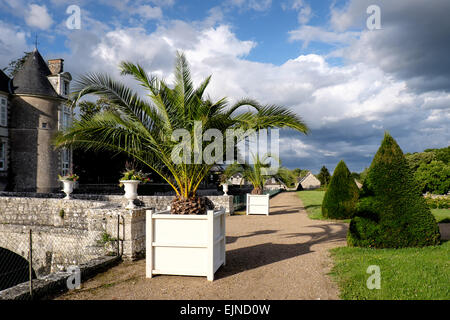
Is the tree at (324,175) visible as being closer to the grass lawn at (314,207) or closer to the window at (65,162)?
the grass lawn at (314,207)

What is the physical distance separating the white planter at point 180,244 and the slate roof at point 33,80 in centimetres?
2225

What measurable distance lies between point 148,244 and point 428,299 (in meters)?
4.32

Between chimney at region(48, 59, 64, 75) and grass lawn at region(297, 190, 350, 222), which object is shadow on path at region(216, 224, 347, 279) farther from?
chimney at region(48, 59, 64, 75)

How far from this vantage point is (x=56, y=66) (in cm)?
2503

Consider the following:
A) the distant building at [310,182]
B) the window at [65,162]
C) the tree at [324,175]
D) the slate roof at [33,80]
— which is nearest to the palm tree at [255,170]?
the window at [65,162]

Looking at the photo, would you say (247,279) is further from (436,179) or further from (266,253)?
(436,179)

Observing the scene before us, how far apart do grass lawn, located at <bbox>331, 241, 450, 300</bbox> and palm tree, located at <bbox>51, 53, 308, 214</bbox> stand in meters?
2.76

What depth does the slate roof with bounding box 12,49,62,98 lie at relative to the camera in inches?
911

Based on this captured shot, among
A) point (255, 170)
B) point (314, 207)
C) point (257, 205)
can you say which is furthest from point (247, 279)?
point (314, 207)

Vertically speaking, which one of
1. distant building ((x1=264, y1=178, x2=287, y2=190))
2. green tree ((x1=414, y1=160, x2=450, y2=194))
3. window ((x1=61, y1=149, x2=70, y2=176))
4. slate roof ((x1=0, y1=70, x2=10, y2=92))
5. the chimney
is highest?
the chimney

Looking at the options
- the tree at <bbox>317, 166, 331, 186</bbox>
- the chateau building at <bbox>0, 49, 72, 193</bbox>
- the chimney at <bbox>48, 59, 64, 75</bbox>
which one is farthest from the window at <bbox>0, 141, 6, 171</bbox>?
the tree at <bbox>317, 166, 331, 186</bbox>

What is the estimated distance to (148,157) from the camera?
7.57m
